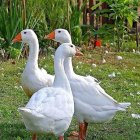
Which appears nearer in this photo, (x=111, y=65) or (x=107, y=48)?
(x=111, y=65)

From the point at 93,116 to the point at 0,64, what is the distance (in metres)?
5.51

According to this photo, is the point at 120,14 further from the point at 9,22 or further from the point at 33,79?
the point at 33,79

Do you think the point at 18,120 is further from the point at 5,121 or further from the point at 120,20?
the point at 120,20

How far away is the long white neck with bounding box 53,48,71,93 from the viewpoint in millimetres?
7660

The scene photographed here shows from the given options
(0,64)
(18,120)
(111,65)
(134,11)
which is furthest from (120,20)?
(18,120)

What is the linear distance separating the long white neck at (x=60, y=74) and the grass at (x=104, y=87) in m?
0.82

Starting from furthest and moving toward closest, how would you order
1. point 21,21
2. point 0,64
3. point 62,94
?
point 21,21
point 0,64
point 62,94

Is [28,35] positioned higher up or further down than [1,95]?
higher up

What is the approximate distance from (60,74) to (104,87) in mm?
3935

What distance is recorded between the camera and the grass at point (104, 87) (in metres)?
8.37

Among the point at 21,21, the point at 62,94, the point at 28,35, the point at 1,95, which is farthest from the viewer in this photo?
the point at 21,21

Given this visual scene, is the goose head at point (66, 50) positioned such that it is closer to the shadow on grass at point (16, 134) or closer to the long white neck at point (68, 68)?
the long white neck at point (68, 68)

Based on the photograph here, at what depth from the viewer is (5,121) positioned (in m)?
8.84

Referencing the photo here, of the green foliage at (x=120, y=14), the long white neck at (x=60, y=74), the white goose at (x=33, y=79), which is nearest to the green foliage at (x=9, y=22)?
the green foliage at (x=120, y=14)
